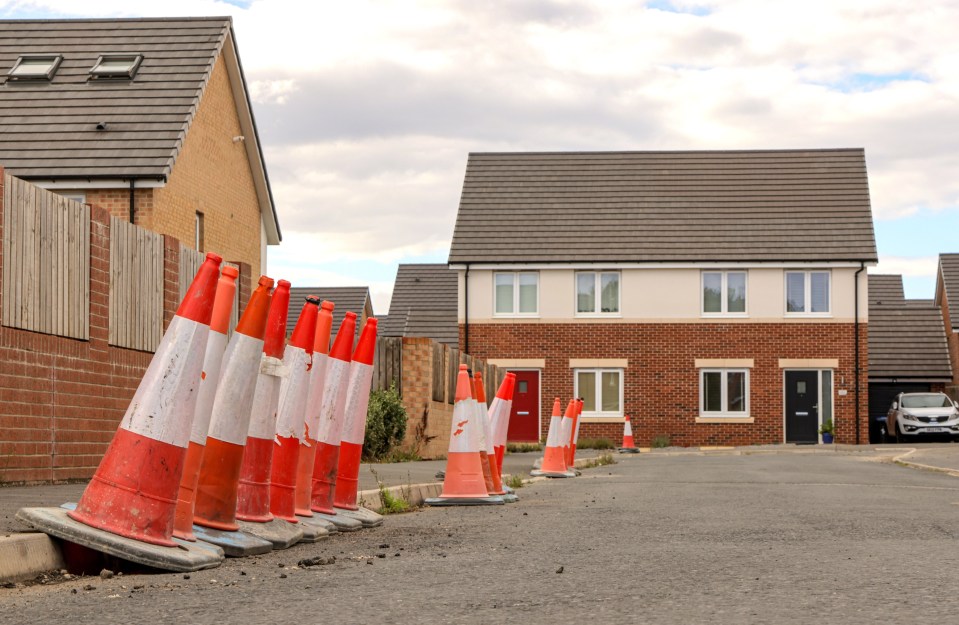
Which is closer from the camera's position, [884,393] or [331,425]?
[331,425]

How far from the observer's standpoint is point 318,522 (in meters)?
8.82

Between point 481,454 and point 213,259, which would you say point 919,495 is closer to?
point 481,454

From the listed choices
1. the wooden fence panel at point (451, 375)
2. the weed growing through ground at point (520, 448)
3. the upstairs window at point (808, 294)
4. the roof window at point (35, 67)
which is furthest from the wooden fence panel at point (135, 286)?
the upstairs window at point (808, 294)

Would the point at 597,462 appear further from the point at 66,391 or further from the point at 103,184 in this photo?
the point at 66,391

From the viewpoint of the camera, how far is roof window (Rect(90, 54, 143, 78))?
2705 cm

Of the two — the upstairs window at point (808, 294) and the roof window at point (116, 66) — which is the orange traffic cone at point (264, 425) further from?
the upstairs window at point (808, 294)

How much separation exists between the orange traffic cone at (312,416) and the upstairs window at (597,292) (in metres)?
31.7

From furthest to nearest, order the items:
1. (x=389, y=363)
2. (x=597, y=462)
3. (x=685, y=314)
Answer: (x=685, y=314), (x=597, y=462), (x=389, y=363)

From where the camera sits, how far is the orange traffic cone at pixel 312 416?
29.2 ft

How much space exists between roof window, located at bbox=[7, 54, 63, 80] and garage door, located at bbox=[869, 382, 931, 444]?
31643 mm

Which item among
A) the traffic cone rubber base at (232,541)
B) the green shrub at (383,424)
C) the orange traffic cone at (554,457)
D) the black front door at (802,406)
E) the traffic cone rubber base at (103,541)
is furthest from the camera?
the black front door at (802,406)

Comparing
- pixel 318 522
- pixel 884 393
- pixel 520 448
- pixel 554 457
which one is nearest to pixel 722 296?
pixel 520 448

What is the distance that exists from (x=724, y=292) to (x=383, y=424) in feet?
72.8

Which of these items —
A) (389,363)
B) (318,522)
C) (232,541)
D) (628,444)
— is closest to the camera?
(232,541)
